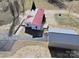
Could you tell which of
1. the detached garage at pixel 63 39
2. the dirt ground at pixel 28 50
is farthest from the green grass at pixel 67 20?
the dirt ground at pixel 28 50

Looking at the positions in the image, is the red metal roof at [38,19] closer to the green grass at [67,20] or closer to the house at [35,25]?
the house at [35,25]

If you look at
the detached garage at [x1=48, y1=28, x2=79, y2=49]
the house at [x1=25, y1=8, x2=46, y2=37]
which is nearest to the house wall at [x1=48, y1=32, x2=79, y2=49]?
the detached garage at [x1=48, y1=28, x2=79, y2=49]

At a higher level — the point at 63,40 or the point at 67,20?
the point at 67,20

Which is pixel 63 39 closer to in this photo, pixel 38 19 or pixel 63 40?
pixel 63 40

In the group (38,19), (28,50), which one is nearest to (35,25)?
(38,19)

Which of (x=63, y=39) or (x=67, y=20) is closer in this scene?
(x=63, y=39)

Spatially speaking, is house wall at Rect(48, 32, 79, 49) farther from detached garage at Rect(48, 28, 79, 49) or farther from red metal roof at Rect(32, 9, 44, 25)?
red metal roof at Rect(32, 9, 44, 25)
